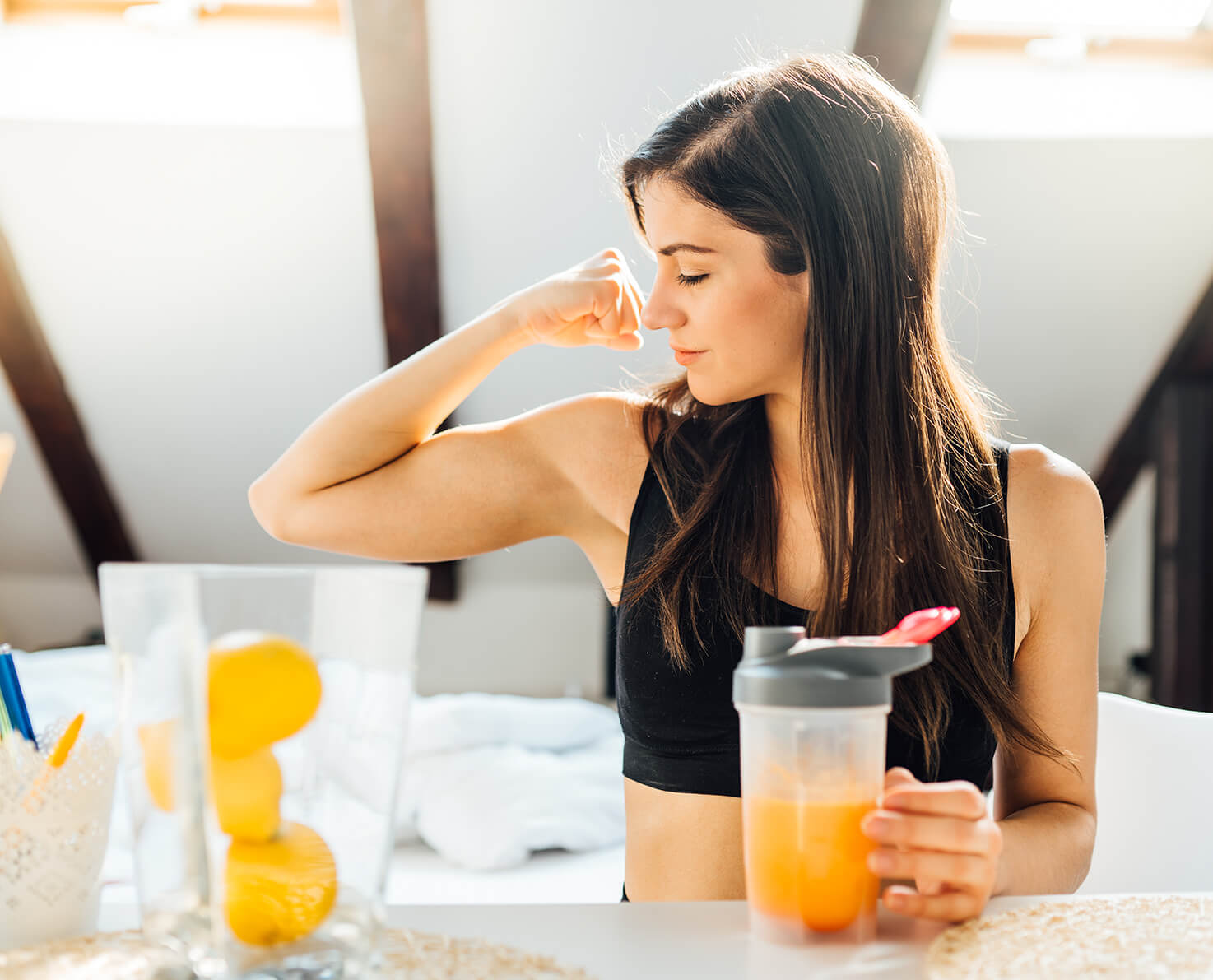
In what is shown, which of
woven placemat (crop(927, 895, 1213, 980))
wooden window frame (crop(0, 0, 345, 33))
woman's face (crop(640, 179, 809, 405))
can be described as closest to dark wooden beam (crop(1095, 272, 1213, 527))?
wooden window frame (crop(0, 0, 345, 33))

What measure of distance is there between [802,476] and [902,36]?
6.27ft

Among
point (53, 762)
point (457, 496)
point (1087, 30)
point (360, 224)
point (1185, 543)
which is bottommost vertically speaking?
point (1185, 543)

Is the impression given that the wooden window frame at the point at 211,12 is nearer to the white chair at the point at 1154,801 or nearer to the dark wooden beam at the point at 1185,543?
the white chair at the point at 1154,801

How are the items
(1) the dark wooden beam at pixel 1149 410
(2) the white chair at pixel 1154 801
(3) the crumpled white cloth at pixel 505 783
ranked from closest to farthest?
1. (2) the white chair at pixel 1154 801
2. (3) the crumpled white cloth at pixel 505 783
3. (1) the dark wooden beam at pixel 1149 410

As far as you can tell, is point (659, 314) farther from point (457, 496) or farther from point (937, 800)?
point (937, 800)

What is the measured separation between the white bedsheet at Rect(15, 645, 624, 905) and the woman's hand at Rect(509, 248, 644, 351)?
1.01 m

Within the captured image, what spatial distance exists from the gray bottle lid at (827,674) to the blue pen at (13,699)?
0.39 m

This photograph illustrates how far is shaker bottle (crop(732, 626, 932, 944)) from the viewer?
20.6 inches

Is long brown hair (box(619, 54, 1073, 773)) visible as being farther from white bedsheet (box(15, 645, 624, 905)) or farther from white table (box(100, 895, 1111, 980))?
white bedsheet (box(15, 645, 624, 905))

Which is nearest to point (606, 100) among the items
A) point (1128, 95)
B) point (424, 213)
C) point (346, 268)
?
point (424, 213)

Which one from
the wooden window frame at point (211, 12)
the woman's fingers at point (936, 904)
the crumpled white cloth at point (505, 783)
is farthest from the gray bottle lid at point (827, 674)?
the wooden window frame at point (211, 12)

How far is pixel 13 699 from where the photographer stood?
0.61 m

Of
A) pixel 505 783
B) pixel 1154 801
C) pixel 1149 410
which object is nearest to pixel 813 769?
pixel 1154 801

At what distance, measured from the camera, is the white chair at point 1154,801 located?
1.07 m
